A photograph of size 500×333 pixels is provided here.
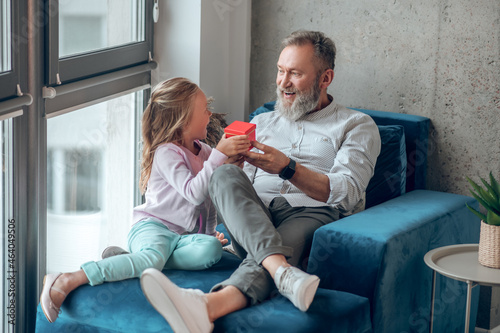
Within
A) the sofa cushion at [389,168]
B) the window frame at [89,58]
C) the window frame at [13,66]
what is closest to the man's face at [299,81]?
the sofa cushion at [389,168]

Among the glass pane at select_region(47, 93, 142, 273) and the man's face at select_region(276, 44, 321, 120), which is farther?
the man's face at select_region(276, 44, 321, 120)

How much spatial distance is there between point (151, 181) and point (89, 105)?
1.51 feet

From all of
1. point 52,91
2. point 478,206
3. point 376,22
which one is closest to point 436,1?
point 376,22

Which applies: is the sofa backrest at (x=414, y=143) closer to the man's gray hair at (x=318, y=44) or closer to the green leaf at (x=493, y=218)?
the man's gray hair at (x=318, y=44)

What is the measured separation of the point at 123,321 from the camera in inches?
73.9

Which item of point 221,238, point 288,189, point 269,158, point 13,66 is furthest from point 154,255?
point 13,66

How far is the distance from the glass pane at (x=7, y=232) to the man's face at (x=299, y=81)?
1.03 m

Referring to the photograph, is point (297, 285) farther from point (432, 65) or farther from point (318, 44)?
point (432, 65)

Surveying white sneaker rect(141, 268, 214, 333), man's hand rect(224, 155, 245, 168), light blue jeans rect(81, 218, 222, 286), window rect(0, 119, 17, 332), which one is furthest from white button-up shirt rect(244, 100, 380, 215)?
window rect(0, 119, 17, 332)

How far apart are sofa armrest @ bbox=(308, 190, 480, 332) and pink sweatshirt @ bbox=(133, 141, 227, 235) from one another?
0.44 metres

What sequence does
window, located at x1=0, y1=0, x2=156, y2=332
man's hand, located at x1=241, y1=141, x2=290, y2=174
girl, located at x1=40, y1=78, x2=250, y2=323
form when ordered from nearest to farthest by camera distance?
girl, located at x1=40, y1=78, x2=250, y2=323 < window, located at x1=0, y1=0, x2=156, y2=332 < man's hand, located at x1=241, y1=141, x2=290, y2=174

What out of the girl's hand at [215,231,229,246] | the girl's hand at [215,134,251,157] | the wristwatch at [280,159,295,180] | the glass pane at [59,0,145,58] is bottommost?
the girl's hand at [215,231,229,246]

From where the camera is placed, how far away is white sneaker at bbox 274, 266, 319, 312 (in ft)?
5.88

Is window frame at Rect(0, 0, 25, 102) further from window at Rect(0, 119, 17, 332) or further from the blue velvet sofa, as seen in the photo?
the blue velvet sofa
